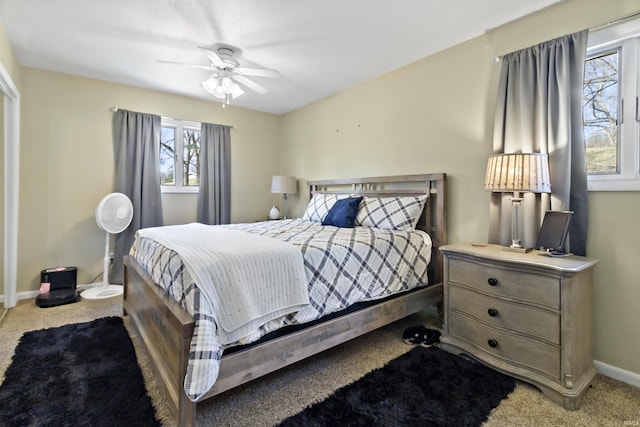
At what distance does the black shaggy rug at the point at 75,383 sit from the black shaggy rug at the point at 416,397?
864 mm

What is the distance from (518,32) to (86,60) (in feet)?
12.9

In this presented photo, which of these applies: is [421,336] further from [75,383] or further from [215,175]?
[215,175]

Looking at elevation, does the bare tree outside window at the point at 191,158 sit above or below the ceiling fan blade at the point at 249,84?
below

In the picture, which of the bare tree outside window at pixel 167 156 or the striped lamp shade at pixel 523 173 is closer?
the striped lamp shade at pixel 523 173

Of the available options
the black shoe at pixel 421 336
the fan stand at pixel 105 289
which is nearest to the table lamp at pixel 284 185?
the fan stand at pixel 105 289

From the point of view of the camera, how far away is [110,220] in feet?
10.6

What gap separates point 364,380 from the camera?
1780mm

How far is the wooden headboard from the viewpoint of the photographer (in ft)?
8.84

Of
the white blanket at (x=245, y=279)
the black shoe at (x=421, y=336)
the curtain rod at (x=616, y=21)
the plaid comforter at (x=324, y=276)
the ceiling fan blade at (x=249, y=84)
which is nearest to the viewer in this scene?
the plaid comforter at (x=324, y=276)

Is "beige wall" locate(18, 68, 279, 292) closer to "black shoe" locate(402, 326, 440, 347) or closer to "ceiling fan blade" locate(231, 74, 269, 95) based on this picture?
"ceiling fan blade" locate(231, 74, 269, 95)

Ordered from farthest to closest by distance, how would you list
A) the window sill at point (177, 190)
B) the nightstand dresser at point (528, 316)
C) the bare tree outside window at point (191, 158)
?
the bare tree outside window at point (191, 158) < the window sill at point (177, 190) < the nightstand dresser at point (528, 316)

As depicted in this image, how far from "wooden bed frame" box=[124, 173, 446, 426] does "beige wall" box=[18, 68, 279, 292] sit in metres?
1.47

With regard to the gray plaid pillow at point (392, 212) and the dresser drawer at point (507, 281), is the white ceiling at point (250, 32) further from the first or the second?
the dresser drawer at point (507, 281)

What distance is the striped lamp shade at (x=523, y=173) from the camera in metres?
1.89
